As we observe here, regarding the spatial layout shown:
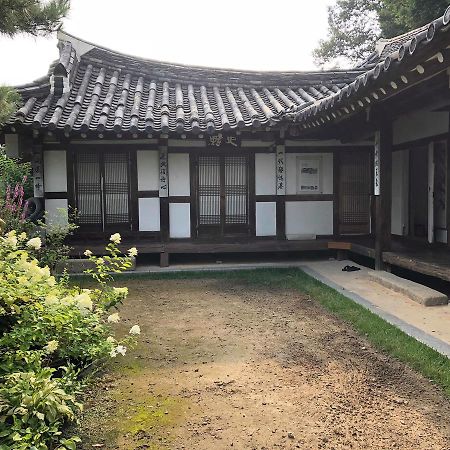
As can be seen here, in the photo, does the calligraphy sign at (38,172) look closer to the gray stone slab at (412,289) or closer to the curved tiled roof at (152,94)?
the curved tiled roof at (152,94)

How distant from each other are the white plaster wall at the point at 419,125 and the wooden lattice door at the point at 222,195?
3252 mm

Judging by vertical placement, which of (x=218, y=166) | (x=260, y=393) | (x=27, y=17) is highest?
(x=27, y=17)

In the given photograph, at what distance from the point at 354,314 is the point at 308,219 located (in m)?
4.63

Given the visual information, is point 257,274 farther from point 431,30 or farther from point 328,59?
point 328,59

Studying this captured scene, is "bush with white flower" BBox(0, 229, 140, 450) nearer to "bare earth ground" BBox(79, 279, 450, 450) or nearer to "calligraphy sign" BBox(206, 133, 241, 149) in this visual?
"bare earth ground" BBox(79, 279, 450, 450)

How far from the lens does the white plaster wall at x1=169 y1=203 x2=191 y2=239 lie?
971 cm

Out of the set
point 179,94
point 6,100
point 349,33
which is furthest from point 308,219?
point 349,33

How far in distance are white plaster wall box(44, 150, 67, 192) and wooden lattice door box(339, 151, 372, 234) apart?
19.3 feet

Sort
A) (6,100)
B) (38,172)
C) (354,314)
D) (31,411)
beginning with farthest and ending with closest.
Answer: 1. (38,172)
2. (354,314)
3. (6,100)
4. (31,411)

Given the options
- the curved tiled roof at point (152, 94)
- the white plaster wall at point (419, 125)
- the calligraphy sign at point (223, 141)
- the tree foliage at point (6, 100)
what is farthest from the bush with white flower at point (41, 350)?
the white plaster wall at point (419, 125)

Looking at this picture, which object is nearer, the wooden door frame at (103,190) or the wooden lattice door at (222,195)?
the wooden door frame at (103,190)

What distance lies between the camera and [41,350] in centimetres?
310

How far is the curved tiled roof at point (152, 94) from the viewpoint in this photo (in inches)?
335

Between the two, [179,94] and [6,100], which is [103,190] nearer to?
[179,94]
